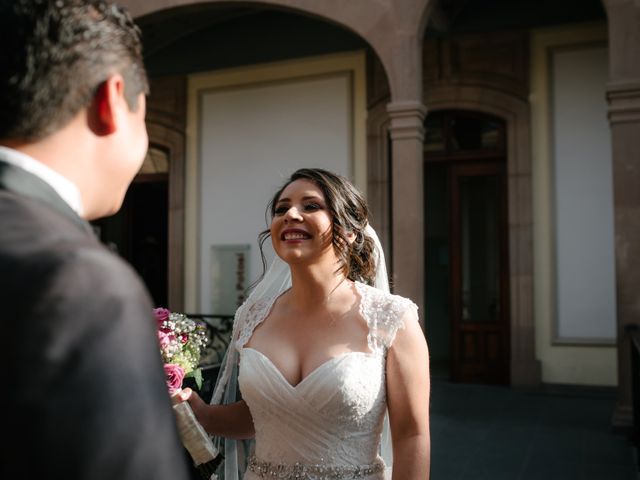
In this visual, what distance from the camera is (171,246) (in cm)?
1188

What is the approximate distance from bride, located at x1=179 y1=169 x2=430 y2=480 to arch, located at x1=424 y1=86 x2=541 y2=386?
7.43 m

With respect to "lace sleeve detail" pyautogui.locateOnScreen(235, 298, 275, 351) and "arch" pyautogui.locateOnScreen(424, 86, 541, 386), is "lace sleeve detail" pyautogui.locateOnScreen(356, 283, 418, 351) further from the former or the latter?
"arch" pyautogui.locateOnScreen(424, 86, 541, 386)

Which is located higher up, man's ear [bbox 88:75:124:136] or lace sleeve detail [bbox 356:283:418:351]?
man's ear [bbox 88:75:124:136]

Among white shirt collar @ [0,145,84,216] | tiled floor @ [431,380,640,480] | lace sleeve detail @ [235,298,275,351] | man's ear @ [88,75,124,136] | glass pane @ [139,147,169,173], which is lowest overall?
tiled floor @ [431,380,640,480]

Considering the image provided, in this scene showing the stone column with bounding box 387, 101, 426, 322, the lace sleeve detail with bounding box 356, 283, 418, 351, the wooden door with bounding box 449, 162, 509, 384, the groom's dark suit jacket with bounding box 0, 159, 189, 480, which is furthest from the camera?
the wooden door with bounding box 449, 162, 509, 384

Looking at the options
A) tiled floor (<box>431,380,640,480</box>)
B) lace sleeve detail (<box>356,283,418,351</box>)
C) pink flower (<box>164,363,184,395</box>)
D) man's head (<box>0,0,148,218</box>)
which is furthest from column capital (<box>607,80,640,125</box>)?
man's head (<box>0,0,148,218</box>)

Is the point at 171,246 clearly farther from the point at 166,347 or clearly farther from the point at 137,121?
the point at 137,121

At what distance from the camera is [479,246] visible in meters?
10.3

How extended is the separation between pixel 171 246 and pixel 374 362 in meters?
9.96

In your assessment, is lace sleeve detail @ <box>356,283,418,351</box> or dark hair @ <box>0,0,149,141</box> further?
lace sleeve detail @ <box>356,283,418,351</box>

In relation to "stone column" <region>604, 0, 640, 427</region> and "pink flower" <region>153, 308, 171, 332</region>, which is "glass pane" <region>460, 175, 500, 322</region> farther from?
"pink flower" <region>153, 308, 171, 332</region>

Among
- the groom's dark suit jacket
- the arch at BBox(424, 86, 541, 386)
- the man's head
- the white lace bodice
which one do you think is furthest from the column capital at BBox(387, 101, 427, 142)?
the groom's dark suit jacket

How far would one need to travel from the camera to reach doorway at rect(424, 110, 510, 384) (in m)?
10.1

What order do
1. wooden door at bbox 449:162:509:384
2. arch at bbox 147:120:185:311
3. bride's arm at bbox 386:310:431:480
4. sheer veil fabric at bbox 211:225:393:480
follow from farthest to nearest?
1. arch at bbox 147:120:185:311
2. wooden door at bbox 449:162:509:384
3. sheer veil fabric at bbox 211:225:393:480
4. bride's arm at bbox 386:310:431:480
